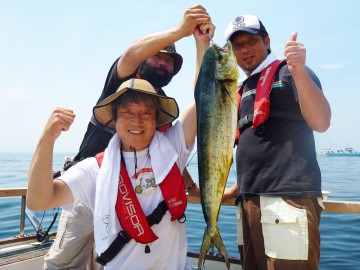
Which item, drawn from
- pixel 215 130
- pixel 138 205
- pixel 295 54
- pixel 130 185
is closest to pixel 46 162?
pixel 130 185

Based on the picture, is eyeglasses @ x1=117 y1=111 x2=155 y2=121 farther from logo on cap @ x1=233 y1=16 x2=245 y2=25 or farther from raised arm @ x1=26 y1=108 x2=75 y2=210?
logo on cap @ x1=233 y1=16 x2=245 y2=25

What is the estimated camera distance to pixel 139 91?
8.95 feet

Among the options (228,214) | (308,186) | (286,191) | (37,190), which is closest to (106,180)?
(37,190)

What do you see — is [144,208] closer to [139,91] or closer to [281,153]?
[139,91]

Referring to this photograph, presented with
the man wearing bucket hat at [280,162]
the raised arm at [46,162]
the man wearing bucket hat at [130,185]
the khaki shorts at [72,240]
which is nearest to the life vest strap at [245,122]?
the man wearing bucket hat at [280,162]

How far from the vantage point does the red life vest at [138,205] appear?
253cm

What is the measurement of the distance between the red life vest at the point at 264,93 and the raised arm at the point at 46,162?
1569 millimetres

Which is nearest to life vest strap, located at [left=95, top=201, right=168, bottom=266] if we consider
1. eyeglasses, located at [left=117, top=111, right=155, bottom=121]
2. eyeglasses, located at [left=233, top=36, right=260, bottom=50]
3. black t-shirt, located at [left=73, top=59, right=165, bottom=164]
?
eyeglasses, located at [left=117, top=111, right=155, bottom=121]

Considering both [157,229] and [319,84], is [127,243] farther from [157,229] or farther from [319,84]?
[319,84]

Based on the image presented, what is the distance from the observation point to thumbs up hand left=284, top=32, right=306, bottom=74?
247 centimetres

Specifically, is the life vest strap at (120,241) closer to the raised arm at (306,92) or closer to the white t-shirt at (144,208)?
the white t-shirt at (144,208)

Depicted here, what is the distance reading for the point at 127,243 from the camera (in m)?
2.62

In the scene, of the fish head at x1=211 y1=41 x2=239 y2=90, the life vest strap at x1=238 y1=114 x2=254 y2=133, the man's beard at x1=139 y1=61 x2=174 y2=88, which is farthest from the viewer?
the man's beard at x1=139 y1=61 x2=174 y2=88

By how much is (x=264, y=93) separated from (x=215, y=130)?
645 mm
